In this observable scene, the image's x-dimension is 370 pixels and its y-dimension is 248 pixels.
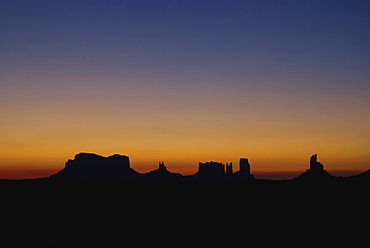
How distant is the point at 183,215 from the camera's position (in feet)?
131

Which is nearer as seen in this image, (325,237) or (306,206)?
(325,237)

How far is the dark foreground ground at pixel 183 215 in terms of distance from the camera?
33281 mm

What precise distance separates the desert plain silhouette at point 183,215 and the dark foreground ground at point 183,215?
0.08 m

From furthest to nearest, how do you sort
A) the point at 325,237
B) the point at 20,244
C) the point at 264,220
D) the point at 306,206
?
the point at 306,206
the point at 264,220
the point at 325,237
the point at 20,244

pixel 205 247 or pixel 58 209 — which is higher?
pixel 58 209

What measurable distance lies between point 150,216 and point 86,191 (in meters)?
11.2

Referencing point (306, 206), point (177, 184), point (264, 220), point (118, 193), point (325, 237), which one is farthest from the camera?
point (177, 184)

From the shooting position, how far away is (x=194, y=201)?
44625 mm

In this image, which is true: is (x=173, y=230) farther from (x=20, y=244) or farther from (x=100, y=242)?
(x=20, y=244)

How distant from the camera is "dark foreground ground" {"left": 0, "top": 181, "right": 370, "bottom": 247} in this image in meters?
33.3

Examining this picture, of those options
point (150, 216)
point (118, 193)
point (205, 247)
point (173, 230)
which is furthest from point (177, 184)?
point (205, 247)

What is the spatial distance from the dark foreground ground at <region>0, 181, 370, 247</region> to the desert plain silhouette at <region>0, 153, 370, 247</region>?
8 centimetres

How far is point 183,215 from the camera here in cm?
4000

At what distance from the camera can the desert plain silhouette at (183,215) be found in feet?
109
